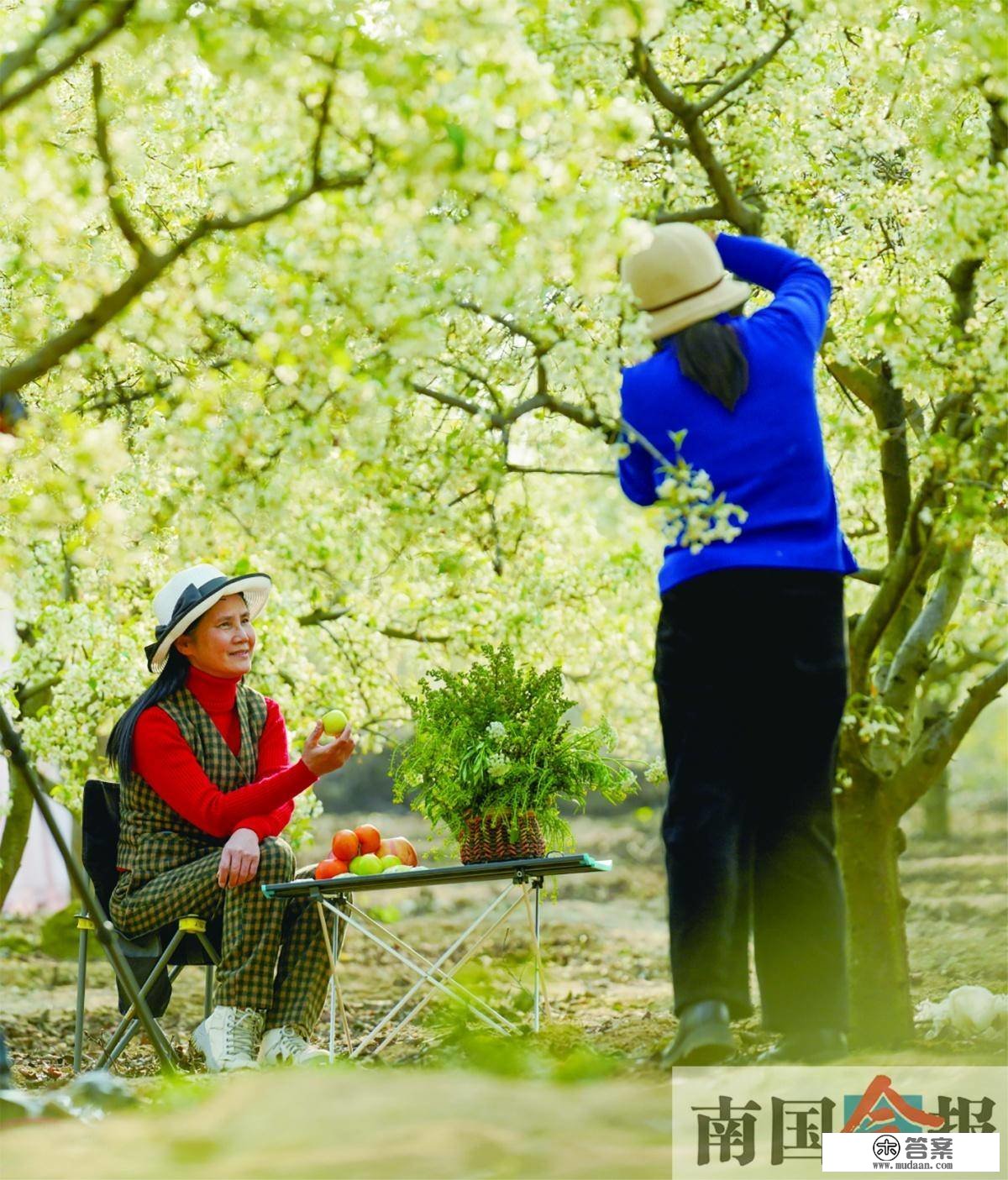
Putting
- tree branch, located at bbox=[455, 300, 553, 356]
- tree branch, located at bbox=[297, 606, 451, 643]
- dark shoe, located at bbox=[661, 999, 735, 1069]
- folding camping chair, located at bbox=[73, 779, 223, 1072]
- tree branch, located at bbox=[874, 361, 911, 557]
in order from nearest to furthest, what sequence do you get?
dark shoe, located at bbox=[661, 999, 735, 1069] < tree branch, located at bbox=[455, 300, 553, 356] < folding camping chair, located at bbox=[73, 779, 223, 1072] < tree branch, located at bbox=[874, 361, 911, 557] < tree branch, located at bbox=[297, 606, 451, 643]

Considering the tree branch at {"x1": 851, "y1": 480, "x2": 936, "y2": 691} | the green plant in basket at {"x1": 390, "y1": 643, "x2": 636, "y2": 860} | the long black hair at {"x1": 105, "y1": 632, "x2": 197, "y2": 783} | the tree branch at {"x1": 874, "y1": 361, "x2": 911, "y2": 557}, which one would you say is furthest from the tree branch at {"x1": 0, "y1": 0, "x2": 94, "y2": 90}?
the tree branch at {"x1": 874, "y1": 361, "x2": 911, "y2": 557}

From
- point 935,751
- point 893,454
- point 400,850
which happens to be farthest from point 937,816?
point 400,850

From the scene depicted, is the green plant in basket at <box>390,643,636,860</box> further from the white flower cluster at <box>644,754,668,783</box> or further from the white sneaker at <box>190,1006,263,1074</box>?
the white sneaker at <box>190,1006,263,1074</box>

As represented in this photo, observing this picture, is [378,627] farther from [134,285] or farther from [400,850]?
[134,285]

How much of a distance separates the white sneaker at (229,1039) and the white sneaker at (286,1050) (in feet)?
0.13

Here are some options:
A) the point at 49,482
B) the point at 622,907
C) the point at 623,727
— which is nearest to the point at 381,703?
the point at 623,727

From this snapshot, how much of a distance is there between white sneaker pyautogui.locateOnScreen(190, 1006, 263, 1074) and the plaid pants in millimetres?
41

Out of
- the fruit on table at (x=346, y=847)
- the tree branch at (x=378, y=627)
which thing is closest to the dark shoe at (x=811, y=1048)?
the fruit on table at (x=346, y=847)

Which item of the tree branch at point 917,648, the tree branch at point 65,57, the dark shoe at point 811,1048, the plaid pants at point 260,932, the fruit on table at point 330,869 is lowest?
the dark shoe at point 811,1048

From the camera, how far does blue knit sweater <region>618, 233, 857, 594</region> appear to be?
3.53 meters

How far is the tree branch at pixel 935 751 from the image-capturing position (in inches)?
244

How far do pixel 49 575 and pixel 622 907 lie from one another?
32.7ft

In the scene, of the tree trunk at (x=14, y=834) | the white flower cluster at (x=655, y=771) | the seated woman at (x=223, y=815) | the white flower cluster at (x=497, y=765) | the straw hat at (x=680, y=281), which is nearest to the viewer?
the straw hat at (x=680, y=281)

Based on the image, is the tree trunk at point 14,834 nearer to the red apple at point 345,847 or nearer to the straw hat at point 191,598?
the straw hat at point 191,598
